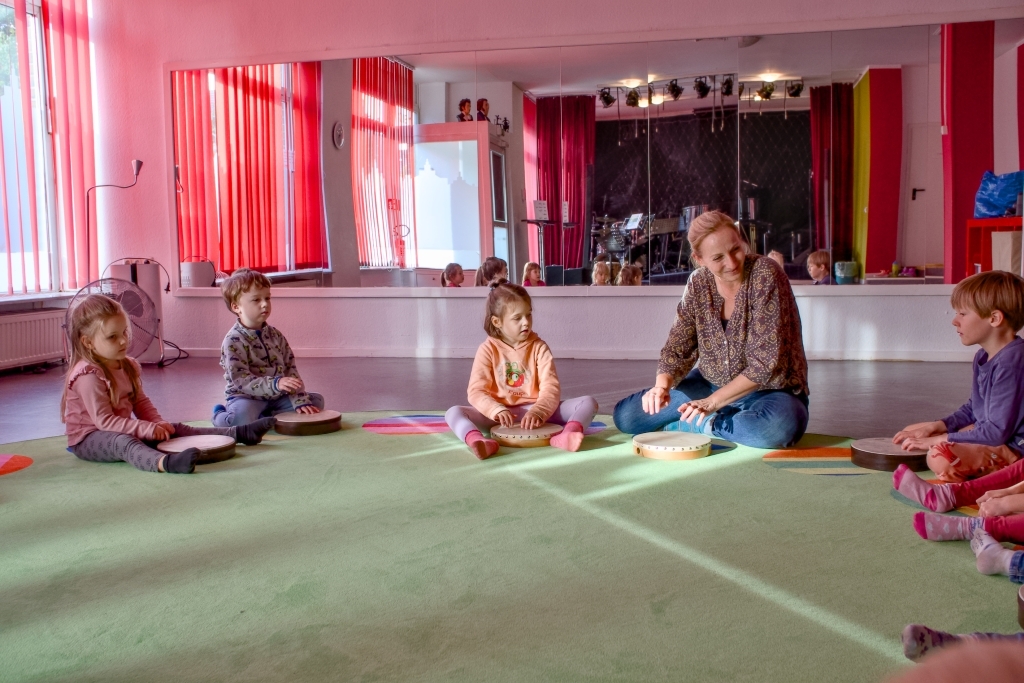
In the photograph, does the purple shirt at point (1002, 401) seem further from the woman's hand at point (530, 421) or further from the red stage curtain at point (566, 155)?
the red stage curtain at point (566, 155)

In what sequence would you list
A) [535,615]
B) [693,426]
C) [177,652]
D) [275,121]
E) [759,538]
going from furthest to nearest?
[275,121] < [693,426] < [759,538] < [535,615] < [177,652]

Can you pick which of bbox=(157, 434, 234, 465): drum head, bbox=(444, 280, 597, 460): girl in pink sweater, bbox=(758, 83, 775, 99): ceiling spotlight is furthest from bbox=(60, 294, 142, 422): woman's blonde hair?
bbox=(758, 83, 775, 99): ceiling spotlight

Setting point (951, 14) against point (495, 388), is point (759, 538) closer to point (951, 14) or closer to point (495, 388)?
point (495, 388)

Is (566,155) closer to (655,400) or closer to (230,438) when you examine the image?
(655,400)

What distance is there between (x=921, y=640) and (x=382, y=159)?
5683 mm

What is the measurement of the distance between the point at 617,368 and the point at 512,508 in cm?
340

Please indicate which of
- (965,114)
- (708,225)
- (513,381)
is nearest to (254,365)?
(513,381)

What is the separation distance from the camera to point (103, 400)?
3357 mm

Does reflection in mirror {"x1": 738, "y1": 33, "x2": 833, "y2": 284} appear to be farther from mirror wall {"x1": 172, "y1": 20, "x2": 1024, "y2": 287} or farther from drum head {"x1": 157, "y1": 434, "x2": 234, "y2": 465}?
drum head {"x1": 157, "y1": 434, "x2": 234, "y2": 465}

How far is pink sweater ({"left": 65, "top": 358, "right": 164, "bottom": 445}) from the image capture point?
332 cm

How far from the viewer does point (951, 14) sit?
5.85m

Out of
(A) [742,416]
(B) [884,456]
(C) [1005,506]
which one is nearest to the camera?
(C) [1005,506]

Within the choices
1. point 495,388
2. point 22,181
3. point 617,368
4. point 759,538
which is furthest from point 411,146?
point 759,538

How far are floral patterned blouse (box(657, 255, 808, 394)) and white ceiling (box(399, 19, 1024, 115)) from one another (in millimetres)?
3180
